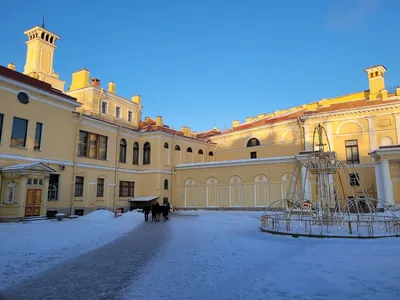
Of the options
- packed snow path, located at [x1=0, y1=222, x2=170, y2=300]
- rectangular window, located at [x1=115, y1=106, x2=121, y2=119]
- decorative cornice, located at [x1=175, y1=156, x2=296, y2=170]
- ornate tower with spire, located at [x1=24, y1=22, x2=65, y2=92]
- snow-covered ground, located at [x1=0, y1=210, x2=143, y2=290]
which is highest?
ornate tower with spire, located at [x1=24, y1=22, x2=65, y2=92]

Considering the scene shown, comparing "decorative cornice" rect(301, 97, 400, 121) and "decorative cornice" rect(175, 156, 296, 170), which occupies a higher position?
"decorative cornice" rect(301, 97, 400, 121)

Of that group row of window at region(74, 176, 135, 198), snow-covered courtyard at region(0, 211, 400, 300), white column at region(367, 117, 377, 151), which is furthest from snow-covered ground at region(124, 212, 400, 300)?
white column at region(367, 117, 377, 151)

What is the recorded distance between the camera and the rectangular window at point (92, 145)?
2674cm

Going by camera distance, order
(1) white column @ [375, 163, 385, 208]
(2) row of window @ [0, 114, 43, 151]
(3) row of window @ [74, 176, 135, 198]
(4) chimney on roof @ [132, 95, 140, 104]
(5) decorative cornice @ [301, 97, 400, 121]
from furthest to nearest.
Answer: (4) chimney on roof @ [132, 95, 140, 104]
(5) decorative cornice @ [301, 97, 400, 121]
(3) row of window @ [74, 176, 135, 198]
(1) white column @ [375, 163, 385, 208]
(2) row of window @ [0, 114, 43, 151]

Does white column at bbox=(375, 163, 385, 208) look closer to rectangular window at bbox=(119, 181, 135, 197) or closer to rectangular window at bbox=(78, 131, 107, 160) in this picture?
rectangular window at bbox=(119, 181, 135, 197)

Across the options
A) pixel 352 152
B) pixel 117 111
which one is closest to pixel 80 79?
pixel 117 111

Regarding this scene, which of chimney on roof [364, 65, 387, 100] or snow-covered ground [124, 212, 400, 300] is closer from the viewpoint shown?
snow-covered ground [124, 212, 400, 300]

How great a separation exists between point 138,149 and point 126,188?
14.4ft

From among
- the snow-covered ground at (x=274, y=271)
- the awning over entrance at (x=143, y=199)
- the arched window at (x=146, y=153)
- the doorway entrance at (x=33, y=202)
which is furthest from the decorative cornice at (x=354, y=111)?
the doorway entrance at (x=33, y=202)

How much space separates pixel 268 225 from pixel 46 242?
31.0 ft

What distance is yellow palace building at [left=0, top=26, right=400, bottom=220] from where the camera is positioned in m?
21.1

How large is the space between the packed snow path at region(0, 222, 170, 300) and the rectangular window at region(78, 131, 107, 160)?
17.8m

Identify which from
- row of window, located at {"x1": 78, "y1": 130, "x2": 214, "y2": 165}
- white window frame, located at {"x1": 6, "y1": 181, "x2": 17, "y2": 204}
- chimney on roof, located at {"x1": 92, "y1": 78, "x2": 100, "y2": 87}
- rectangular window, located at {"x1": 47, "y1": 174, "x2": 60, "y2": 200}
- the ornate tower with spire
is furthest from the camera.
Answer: the ornate tower with spire

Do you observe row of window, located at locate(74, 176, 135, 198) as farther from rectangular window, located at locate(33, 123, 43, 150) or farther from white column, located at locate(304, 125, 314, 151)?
white column, located at locate(304, 125, 314, 151)
